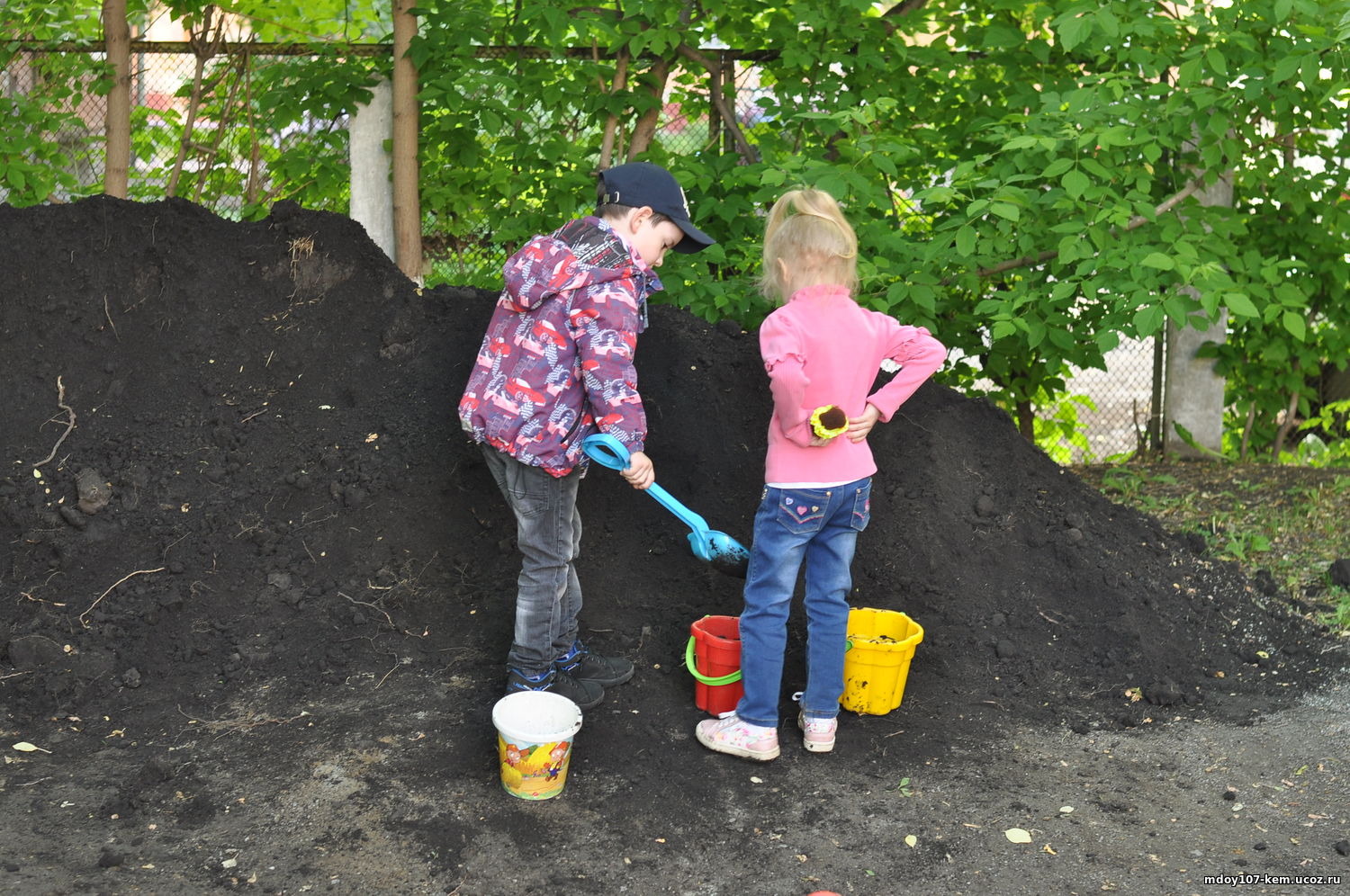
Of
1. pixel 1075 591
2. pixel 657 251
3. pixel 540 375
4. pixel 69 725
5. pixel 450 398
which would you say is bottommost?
pixel 69 725

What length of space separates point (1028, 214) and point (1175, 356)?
7.40 ft

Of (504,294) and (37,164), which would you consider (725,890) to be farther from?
(37,164)

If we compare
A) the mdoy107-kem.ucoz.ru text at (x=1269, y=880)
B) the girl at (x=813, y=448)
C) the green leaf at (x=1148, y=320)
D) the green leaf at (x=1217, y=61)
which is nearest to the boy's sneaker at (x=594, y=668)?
the girl at (x=813, y=448)

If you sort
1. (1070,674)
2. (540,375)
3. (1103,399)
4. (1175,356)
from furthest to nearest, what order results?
(1103,399)
(1175,356)
(1070,674)
(540,375)

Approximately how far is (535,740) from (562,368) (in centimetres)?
100

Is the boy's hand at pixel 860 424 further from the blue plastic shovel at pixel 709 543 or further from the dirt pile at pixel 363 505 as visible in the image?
the dirt pile at pixel 363 505

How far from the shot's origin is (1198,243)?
472 cm

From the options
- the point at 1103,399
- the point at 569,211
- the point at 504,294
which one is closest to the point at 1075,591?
the point at 504,294

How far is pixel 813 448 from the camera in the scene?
325 cm

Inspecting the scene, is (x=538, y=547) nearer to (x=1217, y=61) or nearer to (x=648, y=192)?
(x=648, y=192)

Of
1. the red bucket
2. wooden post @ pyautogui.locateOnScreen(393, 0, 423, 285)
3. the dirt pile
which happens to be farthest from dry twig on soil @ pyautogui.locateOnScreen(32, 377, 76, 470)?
the red bucket

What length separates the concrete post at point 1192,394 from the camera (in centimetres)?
636

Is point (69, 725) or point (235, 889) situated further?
point (69, 725)

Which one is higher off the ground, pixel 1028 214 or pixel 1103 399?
pixel 1028 214
